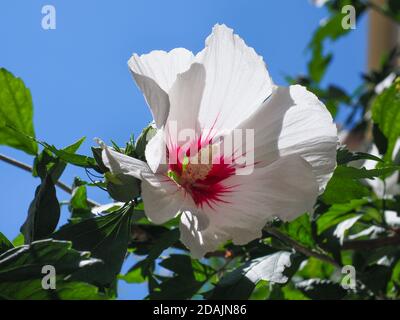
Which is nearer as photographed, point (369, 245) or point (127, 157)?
point (127, 157)

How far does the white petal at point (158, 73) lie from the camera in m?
0.66

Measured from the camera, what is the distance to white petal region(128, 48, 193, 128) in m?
0.66

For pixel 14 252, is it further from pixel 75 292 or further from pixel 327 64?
pixel 327 64

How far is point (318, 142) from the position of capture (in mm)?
697

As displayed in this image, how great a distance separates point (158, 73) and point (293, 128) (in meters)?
0.16

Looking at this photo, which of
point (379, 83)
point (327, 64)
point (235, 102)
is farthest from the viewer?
point (327, 64)

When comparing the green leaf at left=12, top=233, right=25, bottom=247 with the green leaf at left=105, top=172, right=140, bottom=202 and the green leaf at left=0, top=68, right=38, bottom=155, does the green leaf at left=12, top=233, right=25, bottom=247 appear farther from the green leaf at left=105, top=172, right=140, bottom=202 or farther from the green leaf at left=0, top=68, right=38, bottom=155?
the green leaf at left=105, top=172, right=140, bottom=202

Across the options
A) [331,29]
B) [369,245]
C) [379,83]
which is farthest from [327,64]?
[369,245]

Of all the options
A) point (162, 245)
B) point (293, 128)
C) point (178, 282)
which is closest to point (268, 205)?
point (293, 128)

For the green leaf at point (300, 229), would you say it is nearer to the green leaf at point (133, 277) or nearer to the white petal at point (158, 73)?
the green leaf at point (133, 277)

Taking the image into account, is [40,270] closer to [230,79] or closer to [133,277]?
[230,79]

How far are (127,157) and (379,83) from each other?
56.5 inches

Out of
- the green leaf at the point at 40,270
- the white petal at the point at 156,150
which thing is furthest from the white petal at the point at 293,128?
the green leaf at the point at 40,270

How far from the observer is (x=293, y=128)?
2.32 ft
